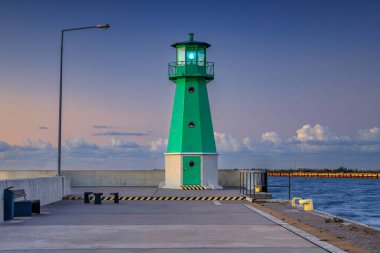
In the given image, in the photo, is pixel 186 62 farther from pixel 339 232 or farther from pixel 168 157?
pixel 339 232

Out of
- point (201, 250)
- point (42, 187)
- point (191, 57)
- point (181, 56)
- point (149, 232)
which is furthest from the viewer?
point (181, 56)

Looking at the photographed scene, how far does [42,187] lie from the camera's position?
94.4 feet

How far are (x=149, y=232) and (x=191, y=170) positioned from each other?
26419mm

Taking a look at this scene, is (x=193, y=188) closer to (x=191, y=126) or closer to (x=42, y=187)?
(x=191, y=126)

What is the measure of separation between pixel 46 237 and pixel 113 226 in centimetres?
318

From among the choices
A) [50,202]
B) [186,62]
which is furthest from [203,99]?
[50,202]

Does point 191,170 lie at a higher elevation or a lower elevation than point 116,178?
higher

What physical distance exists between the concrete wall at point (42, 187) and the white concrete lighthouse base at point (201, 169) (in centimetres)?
973

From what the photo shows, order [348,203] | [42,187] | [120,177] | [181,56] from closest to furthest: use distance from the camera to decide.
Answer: [42,187], [181,56], [120,177], [348,203]

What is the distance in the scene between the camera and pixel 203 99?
44.6m

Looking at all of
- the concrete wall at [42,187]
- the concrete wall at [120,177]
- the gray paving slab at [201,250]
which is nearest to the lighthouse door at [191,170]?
the concrete wall at [120,177]

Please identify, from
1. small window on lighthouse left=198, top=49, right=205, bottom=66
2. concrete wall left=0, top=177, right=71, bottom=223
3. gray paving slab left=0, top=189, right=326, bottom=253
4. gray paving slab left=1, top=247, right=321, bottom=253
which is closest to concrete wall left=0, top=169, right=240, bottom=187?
small window on lighthouse left=198, top=49, right=205, bottom=66

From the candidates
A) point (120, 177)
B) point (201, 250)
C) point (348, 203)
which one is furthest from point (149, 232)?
point (348, 203)

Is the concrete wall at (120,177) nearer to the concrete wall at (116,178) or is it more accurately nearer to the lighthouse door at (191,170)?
the concrete wall at (116,178)
